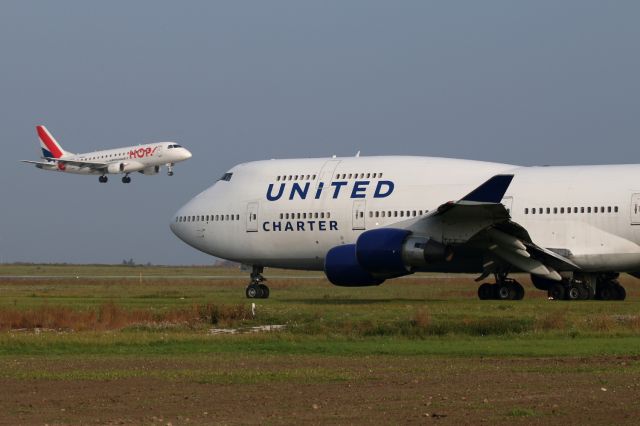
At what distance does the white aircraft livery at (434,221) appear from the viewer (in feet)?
108

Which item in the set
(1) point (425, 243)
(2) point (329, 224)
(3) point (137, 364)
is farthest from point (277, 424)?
(2) point (329, 224)

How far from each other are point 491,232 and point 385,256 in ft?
10.1

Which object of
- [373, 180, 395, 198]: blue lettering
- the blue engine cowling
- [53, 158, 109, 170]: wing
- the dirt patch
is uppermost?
[53, 158, 109, 170]: wing

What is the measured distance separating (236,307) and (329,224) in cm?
955

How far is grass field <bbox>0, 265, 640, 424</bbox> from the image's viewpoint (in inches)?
484

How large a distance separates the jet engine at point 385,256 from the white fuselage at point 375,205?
9.37 feet

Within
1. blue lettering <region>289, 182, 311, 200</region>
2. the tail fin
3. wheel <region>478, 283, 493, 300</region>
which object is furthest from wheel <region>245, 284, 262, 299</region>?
the tail fin

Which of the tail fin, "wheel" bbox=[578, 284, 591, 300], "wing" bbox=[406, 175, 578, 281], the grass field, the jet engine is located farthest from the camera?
the tail fin

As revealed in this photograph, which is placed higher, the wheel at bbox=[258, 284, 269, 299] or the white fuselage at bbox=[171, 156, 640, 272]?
the white fuselage at bbox=[171, 156, 640, 272]

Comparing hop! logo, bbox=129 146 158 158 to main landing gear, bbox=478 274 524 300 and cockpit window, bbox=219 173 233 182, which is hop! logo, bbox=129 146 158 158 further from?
main landing gear, bbox=478 274 524 300

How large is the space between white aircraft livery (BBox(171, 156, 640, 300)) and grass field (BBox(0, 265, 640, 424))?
2.24 m

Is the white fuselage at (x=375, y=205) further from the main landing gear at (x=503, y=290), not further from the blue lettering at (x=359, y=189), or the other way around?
the main landing gear at (x=503, y=290)

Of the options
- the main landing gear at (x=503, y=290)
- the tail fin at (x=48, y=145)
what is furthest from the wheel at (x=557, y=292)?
the tail fin at (x=48, y=145)

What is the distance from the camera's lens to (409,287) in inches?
1805
